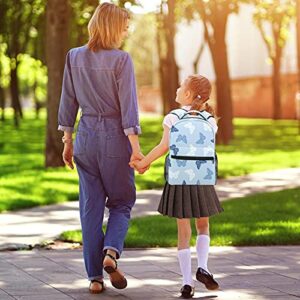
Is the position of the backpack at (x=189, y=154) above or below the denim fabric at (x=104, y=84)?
below

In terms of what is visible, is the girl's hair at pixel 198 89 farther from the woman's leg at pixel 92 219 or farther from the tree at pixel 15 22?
the tree at pixel 15 22

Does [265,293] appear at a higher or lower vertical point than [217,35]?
lower

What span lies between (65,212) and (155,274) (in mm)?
4808

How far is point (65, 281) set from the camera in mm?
7406

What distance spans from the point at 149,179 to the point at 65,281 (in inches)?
384

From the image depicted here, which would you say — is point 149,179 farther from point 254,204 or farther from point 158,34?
point 158,34

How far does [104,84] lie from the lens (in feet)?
22.6

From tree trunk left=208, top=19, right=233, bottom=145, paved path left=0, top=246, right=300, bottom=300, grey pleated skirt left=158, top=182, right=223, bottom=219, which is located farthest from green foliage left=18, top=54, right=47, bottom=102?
grey pleated skirt left=158, top=182, right=223, bottom=219

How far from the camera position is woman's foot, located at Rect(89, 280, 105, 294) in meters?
6.93

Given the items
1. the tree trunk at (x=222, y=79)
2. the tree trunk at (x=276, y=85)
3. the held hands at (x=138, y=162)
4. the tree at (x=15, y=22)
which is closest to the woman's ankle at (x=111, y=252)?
the held hands at (x=138, y=162)

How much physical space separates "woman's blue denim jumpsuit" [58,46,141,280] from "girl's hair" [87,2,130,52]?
0.19ft

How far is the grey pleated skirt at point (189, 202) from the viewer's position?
678 cm

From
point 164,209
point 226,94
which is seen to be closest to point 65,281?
point 164,209

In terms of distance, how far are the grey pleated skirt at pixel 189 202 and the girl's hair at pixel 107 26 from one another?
3.40ft
